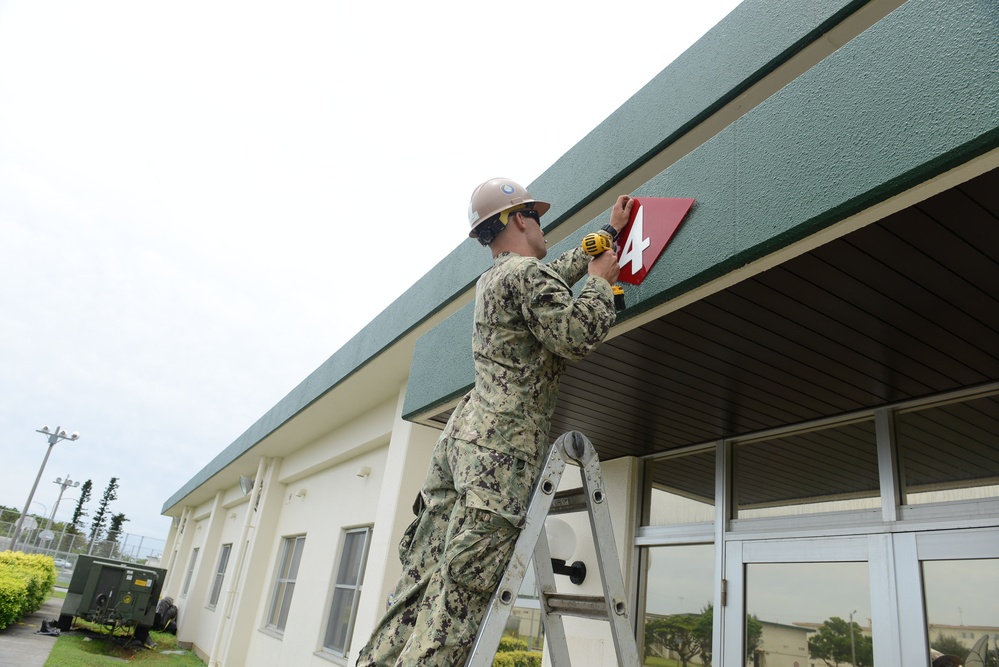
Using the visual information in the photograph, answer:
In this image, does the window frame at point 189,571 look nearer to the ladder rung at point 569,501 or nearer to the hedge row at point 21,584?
the hedge row at point 21,584

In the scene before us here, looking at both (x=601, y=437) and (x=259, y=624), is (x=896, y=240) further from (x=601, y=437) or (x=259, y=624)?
(x=259, y=624)

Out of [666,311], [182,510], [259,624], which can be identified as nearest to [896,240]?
[666,311]

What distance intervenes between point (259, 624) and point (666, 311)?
11.5m

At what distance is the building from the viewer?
196 centimetres

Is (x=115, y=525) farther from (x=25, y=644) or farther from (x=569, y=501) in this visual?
(x=569, y=501)

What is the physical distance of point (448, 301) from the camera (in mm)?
6035

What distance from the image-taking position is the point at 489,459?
2.14m

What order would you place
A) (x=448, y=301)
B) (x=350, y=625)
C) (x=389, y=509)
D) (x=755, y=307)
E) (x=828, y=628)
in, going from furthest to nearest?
(x=350, y=625) < (x=389, y=509) < (x=448, y=301) < (x=828, y=628) < (x=755, y=307)

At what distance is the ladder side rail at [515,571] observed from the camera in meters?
1.91

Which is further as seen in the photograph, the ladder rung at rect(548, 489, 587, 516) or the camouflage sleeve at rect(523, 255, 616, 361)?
the ladder rung at rect(548, 489, 587, 516)

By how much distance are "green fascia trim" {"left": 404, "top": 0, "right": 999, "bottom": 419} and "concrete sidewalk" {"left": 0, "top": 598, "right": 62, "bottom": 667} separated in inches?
494

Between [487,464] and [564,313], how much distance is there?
21.6 inches

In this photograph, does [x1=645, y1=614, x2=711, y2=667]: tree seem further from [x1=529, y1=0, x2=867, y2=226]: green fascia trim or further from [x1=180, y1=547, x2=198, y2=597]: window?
[x1=180, y1=547, x2=198, y2=597]: window

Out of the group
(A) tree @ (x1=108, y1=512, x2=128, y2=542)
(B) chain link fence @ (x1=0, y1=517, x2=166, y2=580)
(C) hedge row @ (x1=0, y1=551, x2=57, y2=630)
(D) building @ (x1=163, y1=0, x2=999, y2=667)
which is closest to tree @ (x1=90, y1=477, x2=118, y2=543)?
(A) tree @ (x1=108, y1=512, x2=128, y2=542)
